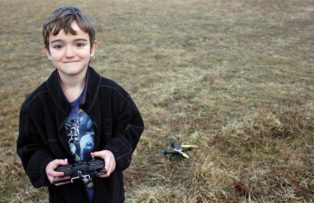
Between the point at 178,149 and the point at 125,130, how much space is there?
2.64 meters

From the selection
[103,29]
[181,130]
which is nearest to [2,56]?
[103,29]

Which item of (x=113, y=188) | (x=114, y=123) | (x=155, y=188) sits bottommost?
(x=155, y=188)

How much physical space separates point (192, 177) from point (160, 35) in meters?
8.70

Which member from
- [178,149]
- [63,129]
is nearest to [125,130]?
[63,129]

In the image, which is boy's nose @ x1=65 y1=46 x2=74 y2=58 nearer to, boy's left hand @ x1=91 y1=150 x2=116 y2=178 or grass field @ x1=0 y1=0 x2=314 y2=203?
boy's left hand @ x1=91 y1=150 x2=116 y2=178

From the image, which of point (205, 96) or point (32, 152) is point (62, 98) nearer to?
point (32, 152)

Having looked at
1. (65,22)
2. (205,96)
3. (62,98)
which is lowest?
(205,96)

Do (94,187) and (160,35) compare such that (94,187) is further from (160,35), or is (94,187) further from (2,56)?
(160,35)

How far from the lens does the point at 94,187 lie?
2455 millimetres

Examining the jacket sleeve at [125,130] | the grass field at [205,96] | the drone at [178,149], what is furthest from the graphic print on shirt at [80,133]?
the drone at [178,149]

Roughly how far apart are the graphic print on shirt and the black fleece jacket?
0.10ft

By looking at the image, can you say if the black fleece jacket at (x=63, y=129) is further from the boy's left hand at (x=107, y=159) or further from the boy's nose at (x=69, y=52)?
the boy's nose at (x=69, y=52)

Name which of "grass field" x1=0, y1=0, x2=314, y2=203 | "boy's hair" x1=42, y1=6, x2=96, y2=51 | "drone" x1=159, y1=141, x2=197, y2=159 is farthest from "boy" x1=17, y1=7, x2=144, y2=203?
"drone" x1=159, y1=141, x2=197, y2=159

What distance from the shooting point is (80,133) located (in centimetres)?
236
